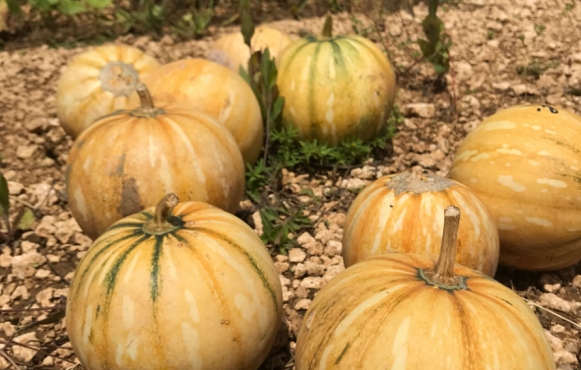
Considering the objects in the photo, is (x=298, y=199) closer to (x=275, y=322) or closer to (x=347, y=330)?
(x=275, y=322)

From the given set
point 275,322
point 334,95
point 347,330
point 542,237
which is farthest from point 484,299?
point 334,95

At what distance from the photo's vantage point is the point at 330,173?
4.16m

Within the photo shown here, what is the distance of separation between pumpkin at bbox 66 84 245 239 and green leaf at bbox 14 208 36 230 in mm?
875

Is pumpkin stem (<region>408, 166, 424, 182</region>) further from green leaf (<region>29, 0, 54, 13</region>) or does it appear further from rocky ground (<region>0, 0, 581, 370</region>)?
green leaf (<region>29, 0, 54, 13</region>)

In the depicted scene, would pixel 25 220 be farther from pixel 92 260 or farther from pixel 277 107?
pixel 277 107

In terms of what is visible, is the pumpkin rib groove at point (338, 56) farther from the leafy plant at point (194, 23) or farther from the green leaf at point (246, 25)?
the leafy plant at point (194, 23)

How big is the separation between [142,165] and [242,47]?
2.21 meters

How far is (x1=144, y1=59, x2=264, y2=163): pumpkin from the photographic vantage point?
11.5 feet

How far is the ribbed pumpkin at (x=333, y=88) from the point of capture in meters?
4.01

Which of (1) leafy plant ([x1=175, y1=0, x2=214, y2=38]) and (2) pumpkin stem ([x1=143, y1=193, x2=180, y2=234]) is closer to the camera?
(2) pumpkin stem ([x1=143, y1=193, x2=180, y2=234])

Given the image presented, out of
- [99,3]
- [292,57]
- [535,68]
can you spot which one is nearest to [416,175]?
[292,57]

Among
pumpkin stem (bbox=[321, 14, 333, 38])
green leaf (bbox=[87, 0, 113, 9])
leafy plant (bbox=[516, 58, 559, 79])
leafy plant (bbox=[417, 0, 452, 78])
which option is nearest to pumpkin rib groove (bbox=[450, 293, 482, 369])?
pumpkin stem (bbox=[321, 14, 333, 38])

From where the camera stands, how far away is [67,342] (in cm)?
286

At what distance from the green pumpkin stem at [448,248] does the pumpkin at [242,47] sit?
3035 millimetres
